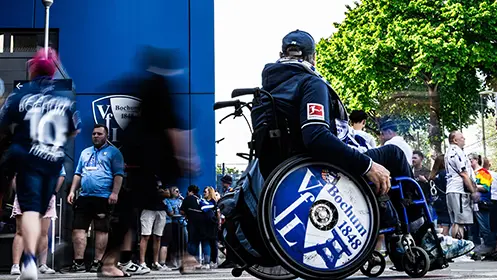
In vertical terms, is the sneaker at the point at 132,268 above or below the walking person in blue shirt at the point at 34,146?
below

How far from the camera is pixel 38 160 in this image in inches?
235

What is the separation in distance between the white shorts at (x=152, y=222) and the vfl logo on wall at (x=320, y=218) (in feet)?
18.2

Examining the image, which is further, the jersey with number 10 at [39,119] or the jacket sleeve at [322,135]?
the jersey with number 10 at [39,119]

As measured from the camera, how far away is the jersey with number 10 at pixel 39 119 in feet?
19.5

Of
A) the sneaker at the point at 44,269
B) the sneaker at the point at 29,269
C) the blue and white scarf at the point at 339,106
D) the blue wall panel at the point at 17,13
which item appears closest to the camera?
the blue and white scarf at the point at 339,106

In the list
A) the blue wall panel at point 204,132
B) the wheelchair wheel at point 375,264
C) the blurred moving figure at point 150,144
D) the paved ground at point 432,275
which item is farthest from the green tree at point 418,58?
the wheelchair wheel at point 375,264

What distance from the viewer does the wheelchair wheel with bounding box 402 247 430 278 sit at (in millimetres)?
5379

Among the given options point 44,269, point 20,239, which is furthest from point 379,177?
point 44,269

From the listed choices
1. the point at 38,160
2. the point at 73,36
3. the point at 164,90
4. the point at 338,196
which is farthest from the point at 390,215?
the point at 73,36

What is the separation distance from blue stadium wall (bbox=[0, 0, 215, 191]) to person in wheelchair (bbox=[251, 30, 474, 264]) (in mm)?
13095

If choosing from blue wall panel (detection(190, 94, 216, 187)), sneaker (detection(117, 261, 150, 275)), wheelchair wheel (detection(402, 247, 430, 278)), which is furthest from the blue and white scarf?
blue wall panel (detection(190, 94, 216, 187))

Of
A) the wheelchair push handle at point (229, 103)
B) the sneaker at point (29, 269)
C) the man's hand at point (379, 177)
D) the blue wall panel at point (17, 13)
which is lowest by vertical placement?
the sneaker at point (29, 269)

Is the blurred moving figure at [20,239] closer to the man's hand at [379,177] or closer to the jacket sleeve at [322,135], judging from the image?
the jacket sleeve at [322,135]

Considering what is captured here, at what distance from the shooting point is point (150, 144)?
7172mm
